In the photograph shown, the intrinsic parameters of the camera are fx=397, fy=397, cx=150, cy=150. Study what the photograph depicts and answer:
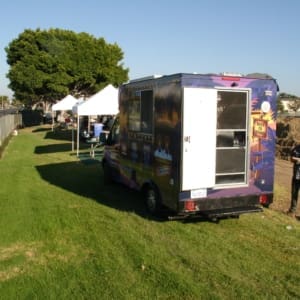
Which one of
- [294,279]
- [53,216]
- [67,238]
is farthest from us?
[53,216]

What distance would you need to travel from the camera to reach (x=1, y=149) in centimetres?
1905

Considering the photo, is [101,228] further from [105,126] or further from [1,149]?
[105,126]

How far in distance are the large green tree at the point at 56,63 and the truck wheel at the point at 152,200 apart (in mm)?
32367

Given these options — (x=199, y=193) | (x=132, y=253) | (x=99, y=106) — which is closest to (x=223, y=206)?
(x=199, y=193)

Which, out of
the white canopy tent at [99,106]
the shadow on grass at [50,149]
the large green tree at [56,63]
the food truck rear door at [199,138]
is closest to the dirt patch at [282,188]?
the food truck rear door at [199,138]

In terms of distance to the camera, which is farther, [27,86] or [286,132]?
[27,86]

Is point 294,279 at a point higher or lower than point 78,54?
lower

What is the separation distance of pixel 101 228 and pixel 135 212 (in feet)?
4.01

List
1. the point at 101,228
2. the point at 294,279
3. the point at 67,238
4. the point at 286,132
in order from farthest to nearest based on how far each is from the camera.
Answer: the point at 286,132, the point at 101,228, the point at 67,238, the point at 294,279

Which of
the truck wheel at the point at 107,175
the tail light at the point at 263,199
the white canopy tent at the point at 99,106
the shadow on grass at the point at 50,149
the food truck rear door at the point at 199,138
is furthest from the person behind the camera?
the shadow on grass at the point at 50,149

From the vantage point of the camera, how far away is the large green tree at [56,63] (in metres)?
38.2

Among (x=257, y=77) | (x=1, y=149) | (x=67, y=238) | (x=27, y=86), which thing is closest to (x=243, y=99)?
(x=257, y=77)

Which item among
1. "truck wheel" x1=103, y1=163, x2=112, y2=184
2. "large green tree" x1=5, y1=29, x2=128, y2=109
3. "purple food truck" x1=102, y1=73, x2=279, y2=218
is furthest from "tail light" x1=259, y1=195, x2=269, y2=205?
"large green tree" x1=5, y1=29, x2=128, y2=109

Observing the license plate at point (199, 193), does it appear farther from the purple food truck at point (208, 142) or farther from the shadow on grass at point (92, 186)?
the shadow on grass at point (92, 186)
